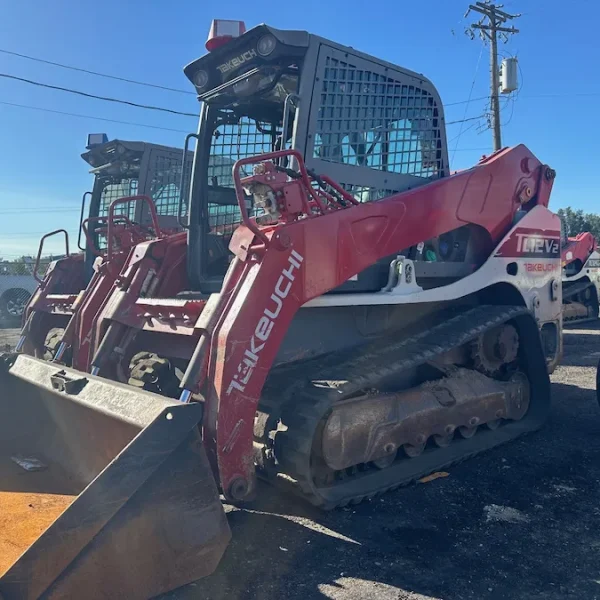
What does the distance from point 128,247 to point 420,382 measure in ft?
10.6

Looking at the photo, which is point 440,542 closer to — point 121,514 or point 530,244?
point 121,514

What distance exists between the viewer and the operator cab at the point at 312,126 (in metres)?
4.39

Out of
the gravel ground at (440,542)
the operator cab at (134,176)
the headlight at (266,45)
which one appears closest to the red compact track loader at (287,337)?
the headlight at (266,45)

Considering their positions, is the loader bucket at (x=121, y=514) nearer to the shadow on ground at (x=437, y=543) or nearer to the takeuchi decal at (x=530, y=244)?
the shadow on ground at (x=437, y=543)

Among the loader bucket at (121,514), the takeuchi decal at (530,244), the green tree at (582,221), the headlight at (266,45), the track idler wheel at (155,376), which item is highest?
the green tree at (582,221)

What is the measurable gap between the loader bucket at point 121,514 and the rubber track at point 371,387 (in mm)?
760

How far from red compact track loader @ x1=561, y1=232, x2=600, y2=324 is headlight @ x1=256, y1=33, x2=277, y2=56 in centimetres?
1249

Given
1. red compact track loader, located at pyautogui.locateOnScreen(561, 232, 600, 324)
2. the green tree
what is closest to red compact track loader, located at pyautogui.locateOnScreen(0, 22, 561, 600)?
red compact track loader, located at pyautogui.locateOnScreen(561, 232, 600, 324)

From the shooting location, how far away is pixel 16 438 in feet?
15.0

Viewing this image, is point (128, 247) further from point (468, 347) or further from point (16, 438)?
point (468, 347)

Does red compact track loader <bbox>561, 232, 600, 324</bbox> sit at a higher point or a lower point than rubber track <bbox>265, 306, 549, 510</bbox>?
higher

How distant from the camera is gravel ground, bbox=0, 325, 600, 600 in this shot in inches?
121

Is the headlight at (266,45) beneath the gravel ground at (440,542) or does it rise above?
above

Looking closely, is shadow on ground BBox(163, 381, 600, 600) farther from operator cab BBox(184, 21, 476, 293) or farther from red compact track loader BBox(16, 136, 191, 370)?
red compact track loader BBox(16, 136, 191, 370)
